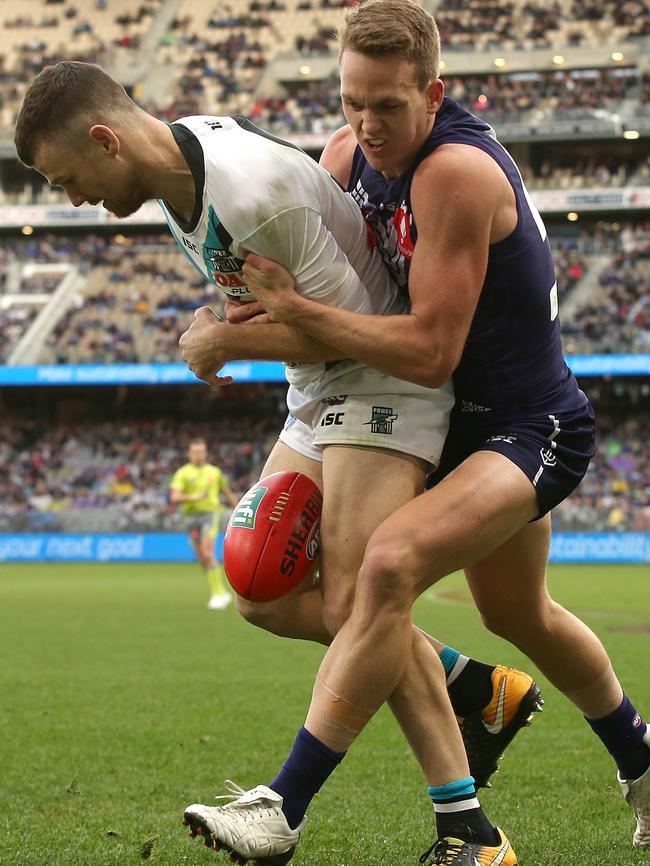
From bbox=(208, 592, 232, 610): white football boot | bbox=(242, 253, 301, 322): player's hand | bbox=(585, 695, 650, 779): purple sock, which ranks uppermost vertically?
bbox=(242, 253, 301, 322): player's hand

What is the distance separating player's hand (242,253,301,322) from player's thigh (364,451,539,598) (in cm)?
71

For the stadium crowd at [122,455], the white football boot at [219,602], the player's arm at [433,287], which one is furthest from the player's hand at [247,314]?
the stadium crowd at [122,455]

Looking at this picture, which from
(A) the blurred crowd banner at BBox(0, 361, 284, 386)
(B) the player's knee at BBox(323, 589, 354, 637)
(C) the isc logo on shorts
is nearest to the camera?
(B) the player's knee at BBox(323, 589, 354, 637)

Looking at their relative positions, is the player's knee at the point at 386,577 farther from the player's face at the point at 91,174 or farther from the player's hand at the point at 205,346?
the player's face at the point at 91,174

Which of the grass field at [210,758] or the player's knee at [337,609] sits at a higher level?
the player's knee at [337,609]

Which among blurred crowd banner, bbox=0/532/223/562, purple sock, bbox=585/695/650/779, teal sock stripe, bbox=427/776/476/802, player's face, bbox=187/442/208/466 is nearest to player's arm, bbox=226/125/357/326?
teal sock stripe, bbox=427/776/476/802

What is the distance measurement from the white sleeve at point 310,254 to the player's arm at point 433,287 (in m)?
0.07

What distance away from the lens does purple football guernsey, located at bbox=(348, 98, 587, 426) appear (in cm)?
389

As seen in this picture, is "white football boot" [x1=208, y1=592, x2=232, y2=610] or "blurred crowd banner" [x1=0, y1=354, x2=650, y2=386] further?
"blurred crowd banner" [x1=0, y1=354, x2=650, y2=386]

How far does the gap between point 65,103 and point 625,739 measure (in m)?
2.97

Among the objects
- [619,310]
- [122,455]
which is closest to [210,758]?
[619,310]

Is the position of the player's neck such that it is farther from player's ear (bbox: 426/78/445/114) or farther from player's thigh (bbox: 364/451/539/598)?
player's thigh (bbox: 364/451/539/598)

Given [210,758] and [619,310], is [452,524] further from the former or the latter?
[619,310]

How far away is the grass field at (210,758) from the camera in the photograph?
414 cm
